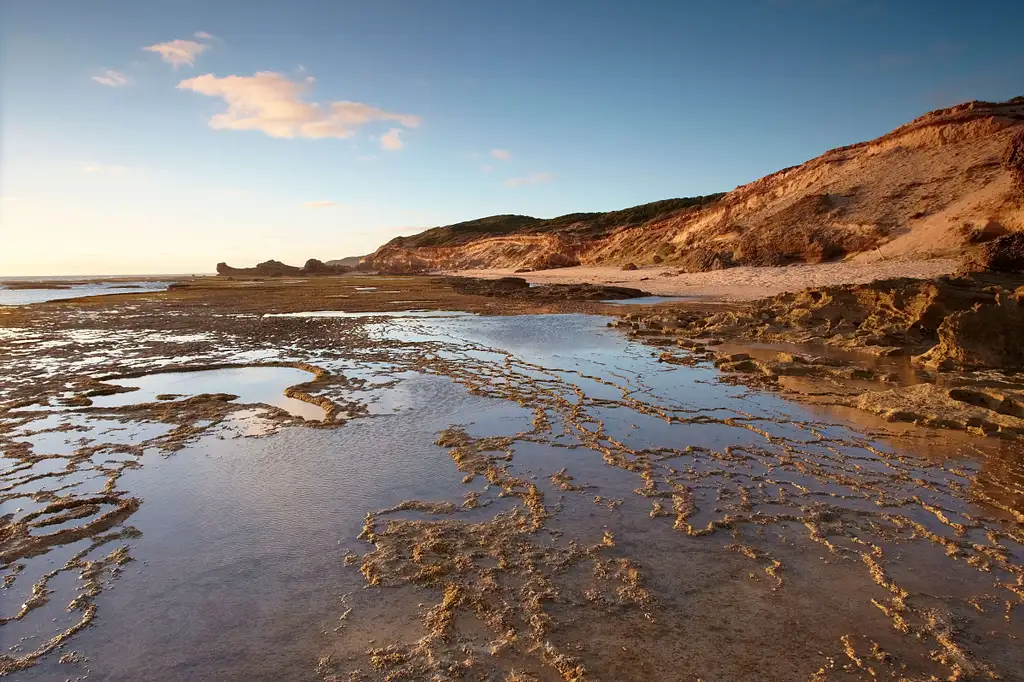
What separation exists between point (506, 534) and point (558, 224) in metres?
64.5

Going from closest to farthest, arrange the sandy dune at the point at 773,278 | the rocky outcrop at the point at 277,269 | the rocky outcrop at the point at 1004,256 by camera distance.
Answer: the rocky outcrop at the point at 1004,256, the sandy dune at the point at 773,278, the rocky outcrop at the point at 277,269

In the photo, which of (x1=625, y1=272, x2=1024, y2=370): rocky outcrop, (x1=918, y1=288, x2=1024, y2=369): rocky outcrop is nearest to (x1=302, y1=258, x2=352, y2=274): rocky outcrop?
(x1=625, y1=272, x2=1024, y2=370): rocky outcrop

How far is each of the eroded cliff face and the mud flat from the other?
2033cm

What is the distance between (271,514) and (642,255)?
37740 millimetres

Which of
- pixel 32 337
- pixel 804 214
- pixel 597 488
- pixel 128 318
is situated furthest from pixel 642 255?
pixel 597 488

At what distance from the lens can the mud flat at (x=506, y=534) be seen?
220cm

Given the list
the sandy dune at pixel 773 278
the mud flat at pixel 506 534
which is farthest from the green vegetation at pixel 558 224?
the mud flat at pixel 506 534

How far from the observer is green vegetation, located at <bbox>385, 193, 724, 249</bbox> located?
53281 millimetres

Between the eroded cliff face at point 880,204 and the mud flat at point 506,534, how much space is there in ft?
66.7

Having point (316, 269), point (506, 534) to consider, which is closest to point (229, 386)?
point (506, 534)

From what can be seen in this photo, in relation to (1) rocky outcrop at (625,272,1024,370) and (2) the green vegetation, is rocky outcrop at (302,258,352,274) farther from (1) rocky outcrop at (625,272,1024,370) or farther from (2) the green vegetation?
(1) rocky outcrop at (625,272,1024,370)

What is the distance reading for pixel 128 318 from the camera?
1541cm

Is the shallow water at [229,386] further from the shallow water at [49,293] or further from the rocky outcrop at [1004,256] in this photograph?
the shallow water at [49,293]

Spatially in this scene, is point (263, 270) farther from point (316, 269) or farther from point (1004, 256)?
point (1004, 256)
